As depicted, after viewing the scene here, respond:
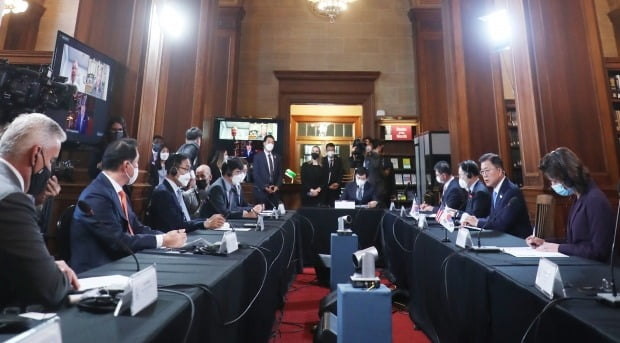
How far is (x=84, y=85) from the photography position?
9.31 feet

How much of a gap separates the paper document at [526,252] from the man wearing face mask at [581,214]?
Result: 1.3 inches

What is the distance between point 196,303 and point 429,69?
7555 millimetres

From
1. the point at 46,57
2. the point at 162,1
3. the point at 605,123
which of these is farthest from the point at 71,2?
the point at 605,123

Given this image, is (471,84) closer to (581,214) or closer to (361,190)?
(361,190)

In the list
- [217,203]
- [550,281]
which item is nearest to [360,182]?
[217,203]

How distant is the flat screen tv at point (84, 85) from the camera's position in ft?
8.50

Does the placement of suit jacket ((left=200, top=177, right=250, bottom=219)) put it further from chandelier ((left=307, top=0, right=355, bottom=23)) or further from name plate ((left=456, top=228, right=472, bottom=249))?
chandelier ((left=307, top=0, right=355, bottom=23))

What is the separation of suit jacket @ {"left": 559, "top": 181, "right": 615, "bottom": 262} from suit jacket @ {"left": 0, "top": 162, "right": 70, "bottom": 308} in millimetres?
2058

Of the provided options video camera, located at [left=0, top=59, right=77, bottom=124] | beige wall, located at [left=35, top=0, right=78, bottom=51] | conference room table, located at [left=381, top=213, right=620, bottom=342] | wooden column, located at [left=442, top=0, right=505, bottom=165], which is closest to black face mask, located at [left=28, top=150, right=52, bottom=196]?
video camera, located at [left=0, top=59, right=77, bottom=124]

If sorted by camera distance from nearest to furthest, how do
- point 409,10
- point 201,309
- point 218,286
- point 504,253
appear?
point 201,309
point 218,286
point 504,253
point 409,10

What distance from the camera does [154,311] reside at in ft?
2.70

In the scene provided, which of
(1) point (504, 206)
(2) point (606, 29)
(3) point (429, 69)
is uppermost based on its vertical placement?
(2) point (606, 29)

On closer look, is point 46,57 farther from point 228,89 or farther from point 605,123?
point 605,123

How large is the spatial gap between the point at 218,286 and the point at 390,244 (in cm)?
312
